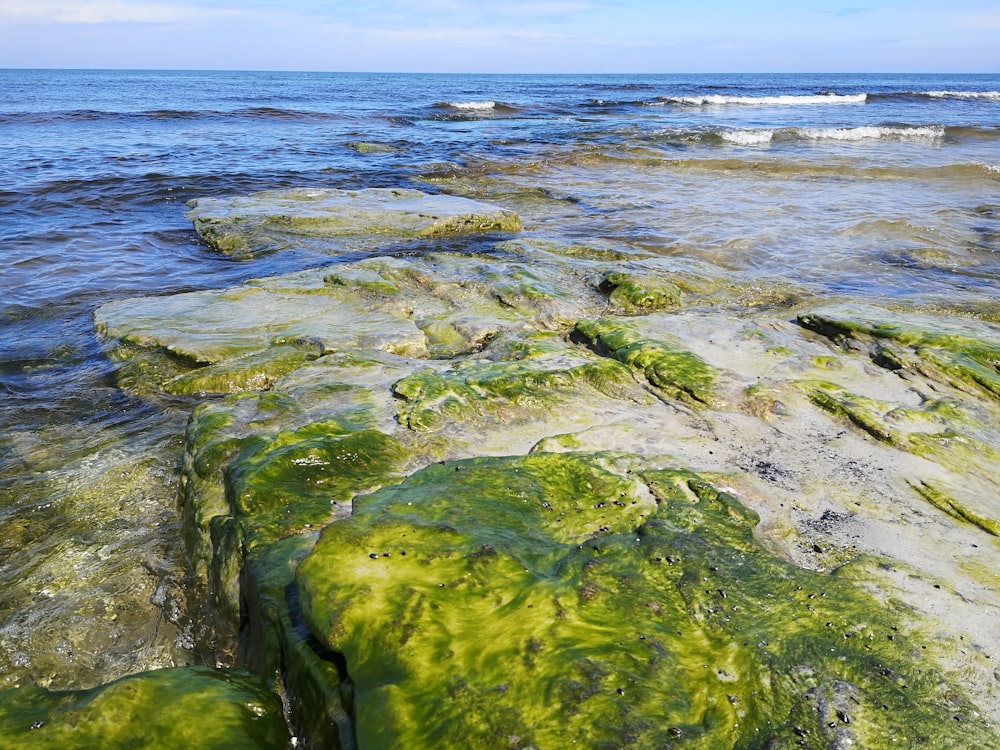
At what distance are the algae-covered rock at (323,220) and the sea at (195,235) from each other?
0.43m

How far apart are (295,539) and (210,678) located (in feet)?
3.02

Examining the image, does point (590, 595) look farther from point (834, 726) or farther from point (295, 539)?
point (295, 539)

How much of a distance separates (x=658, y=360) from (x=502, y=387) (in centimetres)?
142

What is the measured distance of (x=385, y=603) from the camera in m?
2.75

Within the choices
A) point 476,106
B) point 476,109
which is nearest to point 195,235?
point 476,109

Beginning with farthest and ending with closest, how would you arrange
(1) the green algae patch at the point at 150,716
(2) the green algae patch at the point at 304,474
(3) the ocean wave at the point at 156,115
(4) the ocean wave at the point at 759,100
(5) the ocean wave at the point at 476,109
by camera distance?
(4) the ocean wave at the point at 759,100 → (5) the ocean wave at the point at 476,109 → (3) the ocean wave at the point at 156,115 → (2) the green algae patch at the point at 304,474 → (1) the green algae patch at the point at 150,716

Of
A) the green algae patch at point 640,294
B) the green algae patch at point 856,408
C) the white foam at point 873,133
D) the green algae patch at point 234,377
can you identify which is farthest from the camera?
the white foam at point 873,133

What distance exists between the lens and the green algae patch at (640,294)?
790 centimetres

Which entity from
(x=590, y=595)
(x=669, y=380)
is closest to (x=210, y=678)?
(x=590, y=595)

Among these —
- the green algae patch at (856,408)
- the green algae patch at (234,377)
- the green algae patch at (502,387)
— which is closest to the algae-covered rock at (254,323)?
the green algae patch at (234,377)

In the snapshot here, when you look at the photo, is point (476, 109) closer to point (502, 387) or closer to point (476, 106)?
point (476, 106)

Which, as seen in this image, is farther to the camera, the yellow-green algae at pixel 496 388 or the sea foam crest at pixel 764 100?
the sea foam crest at pixel 764 100

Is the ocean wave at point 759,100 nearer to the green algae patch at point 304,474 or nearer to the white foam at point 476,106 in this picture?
the white foam at point 476,106

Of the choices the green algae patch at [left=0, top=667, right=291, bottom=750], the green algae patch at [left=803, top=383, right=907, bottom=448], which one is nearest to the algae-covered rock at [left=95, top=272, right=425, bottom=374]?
the green algae patch at [left=803, top=383, right=907, bottom=448]
